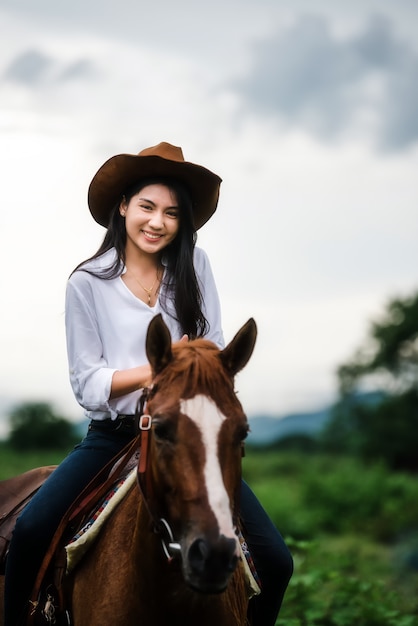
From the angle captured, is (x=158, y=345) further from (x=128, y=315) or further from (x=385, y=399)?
(x=385, y=399)

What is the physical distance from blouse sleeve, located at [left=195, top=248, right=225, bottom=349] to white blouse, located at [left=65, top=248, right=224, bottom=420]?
0.02 m

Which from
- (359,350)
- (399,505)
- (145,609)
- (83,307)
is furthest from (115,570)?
(359,350)

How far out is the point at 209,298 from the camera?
4441mm

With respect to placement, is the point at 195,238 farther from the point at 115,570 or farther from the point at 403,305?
the point at 403,305

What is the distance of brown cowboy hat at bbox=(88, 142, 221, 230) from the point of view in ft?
14.3

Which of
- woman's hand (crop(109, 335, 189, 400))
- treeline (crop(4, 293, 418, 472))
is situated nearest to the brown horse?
woman's hand (crop(109, 335, 189, 400))

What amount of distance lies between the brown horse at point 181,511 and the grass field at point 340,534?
154 inches

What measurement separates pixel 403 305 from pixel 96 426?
49727 mm

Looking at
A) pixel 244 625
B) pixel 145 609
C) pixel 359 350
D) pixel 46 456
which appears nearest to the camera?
pixel 145 609

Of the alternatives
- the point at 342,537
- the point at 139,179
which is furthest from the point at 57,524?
the point at 342,537

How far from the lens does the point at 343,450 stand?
45156 millimetres

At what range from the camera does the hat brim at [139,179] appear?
4355 mm

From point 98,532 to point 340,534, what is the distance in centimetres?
1687

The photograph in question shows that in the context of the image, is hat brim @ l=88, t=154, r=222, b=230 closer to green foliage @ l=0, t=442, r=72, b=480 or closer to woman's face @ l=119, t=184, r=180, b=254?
woman's face @ l=119, t=184, r=180, b=254
